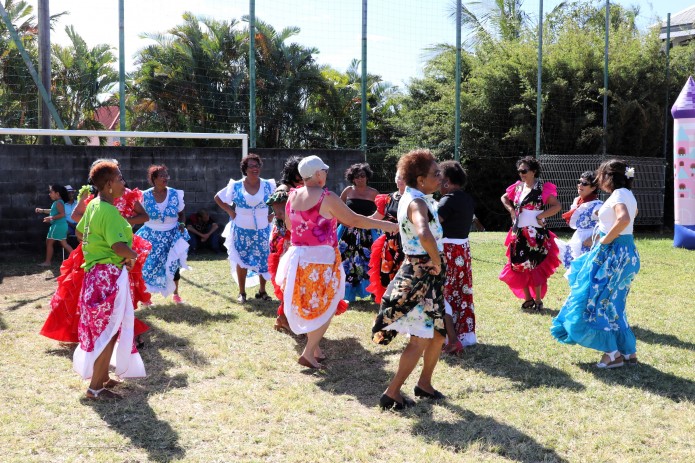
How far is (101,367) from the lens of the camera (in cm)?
495

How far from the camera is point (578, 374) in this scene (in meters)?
5.59

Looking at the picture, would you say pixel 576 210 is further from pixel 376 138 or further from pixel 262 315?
pixel 376 138

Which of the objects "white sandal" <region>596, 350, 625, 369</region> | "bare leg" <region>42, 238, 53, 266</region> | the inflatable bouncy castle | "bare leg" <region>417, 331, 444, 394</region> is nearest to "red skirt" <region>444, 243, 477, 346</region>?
"white sandal" <region>596, 350, 625, 369</region>

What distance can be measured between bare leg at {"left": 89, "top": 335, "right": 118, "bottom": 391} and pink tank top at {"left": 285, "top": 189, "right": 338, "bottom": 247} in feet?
5.43

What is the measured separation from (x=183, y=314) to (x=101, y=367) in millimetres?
2888

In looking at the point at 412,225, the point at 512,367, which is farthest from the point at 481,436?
the point at 512,367

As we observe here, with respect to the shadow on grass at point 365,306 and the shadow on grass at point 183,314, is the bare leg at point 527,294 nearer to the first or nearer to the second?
the shadow on grass at point 365,306

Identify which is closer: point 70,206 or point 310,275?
point 310,275

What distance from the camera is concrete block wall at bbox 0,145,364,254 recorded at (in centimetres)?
1180

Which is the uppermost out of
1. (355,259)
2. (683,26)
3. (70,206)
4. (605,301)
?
(683,26)

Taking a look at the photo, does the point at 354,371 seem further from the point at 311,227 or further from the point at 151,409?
the point at 151,409

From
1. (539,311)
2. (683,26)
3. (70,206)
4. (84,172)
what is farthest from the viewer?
(683,26)

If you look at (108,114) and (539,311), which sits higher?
(108,114)

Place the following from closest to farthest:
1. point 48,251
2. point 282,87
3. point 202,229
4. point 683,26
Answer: point 48,251, point 202,229, point 282,87, point 683,26
